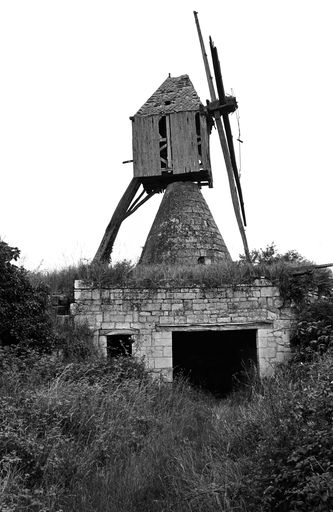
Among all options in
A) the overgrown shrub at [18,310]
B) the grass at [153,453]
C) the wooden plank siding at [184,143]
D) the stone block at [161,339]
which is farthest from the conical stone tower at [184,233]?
the grass at [153,453]

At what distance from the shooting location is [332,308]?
9.72m

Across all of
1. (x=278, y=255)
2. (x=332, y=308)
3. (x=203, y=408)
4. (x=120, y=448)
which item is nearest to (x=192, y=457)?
(x=120, y=448)

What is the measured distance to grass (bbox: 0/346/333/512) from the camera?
13.6 feet

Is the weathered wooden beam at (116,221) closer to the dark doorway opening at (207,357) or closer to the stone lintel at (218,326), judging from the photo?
the dark doorway opening at (207,357)

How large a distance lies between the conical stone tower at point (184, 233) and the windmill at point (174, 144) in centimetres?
50

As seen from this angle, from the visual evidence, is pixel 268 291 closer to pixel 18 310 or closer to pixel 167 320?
pixel 167 320

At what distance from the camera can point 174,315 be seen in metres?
10.2

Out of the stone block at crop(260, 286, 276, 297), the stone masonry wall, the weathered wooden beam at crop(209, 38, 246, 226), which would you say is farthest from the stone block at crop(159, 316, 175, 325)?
the weathered wooden beam at crop(209, 38, 246, 226)

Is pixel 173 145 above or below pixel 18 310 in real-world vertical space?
above

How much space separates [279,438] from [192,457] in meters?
1.18

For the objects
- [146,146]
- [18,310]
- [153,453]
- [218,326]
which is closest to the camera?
[153,453]

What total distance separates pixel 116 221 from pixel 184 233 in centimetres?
201

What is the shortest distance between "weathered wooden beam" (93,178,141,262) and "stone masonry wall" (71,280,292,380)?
2838mm

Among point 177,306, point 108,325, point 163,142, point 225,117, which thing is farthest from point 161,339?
point 225,117
